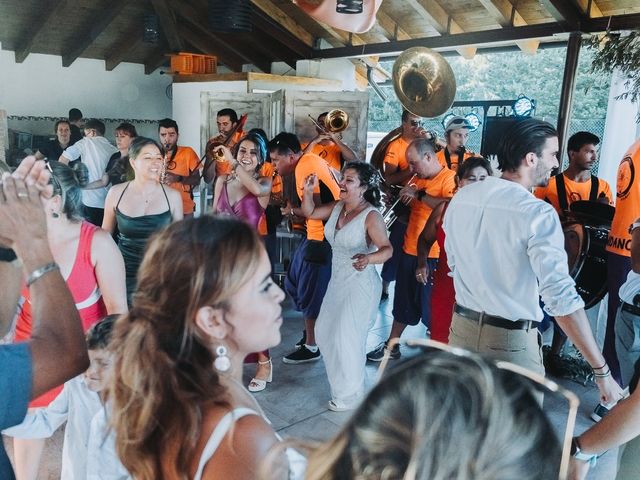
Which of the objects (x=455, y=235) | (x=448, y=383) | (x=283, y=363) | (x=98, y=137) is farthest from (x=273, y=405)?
(x=98, y=137)

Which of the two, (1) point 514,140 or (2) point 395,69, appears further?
(2) point 395,69

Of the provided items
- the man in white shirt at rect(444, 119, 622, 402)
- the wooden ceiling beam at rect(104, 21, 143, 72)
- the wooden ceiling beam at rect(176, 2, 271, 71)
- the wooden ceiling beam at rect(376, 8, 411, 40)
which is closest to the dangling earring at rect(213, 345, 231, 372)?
the man in white shirt at rect(444, 119, 622, 402)

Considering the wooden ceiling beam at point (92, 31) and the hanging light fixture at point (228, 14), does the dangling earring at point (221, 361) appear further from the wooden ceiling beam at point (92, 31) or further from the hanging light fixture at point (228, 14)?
the wooden ceiling beam at point (92, 31)

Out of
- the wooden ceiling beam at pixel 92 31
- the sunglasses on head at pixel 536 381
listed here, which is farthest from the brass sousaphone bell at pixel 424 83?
the wooden ceiling beam at pixel 92 31

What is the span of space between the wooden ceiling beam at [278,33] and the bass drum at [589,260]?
6247 mm

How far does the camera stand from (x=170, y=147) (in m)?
5.66

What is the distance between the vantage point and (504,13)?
6.07 m

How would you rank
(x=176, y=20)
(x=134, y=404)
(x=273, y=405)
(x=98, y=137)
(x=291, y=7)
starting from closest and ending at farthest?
(x=134, y=404), (x=273, y=405), (x=98, y=137), (x=291, y=7), (x=176, y=20)

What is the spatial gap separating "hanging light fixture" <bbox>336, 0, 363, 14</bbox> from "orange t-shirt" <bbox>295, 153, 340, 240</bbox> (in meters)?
1.88

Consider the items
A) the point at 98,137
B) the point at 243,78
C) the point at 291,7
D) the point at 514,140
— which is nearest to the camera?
the point at 514,140

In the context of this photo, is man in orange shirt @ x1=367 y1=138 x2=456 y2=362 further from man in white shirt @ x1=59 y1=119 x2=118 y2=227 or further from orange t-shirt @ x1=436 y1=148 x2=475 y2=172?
man in white shirt @ x1=59 y1=119 x2=118 y2=227

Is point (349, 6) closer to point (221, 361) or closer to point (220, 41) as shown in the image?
point (221, 361)

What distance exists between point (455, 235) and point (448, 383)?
73.5 inches

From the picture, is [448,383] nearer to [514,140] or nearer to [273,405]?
[514,140]
